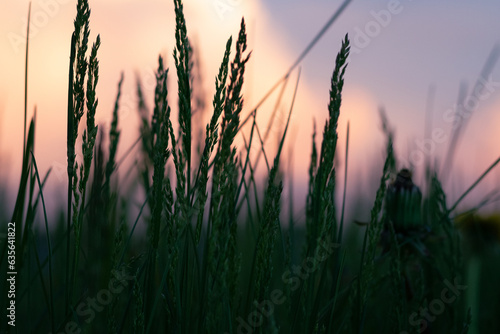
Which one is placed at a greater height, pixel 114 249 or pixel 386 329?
pixel 114 249

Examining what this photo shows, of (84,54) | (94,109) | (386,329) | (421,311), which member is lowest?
(386,329)

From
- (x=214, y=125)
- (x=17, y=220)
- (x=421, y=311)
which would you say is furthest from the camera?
(x=421, y=311)

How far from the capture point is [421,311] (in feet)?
4.65

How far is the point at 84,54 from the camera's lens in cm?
107

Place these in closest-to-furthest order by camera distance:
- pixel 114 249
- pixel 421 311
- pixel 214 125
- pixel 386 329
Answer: pixel 214 125 → pixel 114 249 → pixel 421 311 → pixel 386 329

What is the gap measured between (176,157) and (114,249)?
0.85ft

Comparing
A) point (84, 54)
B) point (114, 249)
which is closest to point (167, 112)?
point (84, 54)

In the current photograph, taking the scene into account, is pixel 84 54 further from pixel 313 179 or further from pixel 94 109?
pixel 313 179

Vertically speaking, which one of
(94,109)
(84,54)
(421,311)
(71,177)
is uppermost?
(84,54)

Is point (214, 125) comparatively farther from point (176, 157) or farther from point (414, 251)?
point (414, 251)

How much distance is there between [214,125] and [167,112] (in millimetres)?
102

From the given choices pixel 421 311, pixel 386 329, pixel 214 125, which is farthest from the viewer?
pixel 386 329

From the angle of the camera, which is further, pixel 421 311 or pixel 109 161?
pixel 421 311

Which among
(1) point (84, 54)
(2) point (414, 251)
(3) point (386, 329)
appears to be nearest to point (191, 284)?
(1) point (84, 54)
